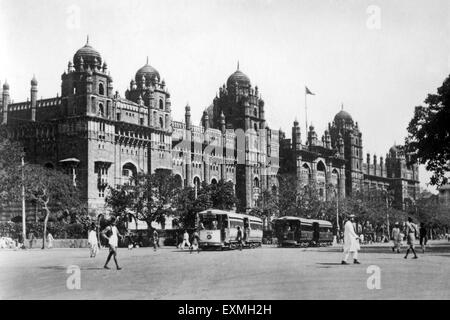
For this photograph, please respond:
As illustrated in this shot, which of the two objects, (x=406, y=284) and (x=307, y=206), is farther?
(x=307, y=206)

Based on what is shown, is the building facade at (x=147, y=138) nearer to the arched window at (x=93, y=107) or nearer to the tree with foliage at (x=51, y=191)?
the arched window at (x=93, y=107)

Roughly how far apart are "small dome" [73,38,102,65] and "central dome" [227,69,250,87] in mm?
31044

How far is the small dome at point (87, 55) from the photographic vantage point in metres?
64.4

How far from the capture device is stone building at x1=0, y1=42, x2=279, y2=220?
203 feet

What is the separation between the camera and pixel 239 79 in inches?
3666

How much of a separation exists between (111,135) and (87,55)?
27.6 ft

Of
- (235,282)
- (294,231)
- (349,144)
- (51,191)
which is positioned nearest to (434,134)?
(294,231)

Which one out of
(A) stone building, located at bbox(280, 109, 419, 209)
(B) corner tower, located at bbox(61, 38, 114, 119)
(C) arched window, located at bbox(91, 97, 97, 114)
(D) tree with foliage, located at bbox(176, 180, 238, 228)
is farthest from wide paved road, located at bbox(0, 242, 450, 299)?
(A) stone building, located at bbox(280, 109, 419, 209)

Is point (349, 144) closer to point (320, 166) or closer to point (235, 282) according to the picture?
point (320, 166)

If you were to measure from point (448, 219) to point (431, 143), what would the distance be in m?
82.9

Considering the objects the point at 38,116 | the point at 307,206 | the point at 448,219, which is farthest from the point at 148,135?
the point at 448,219

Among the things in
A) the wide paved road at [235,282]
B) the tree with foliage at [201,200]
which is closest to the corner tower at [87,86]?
the tree with foliage at [201,200]

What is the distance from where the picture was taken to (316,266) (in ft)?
70.2
